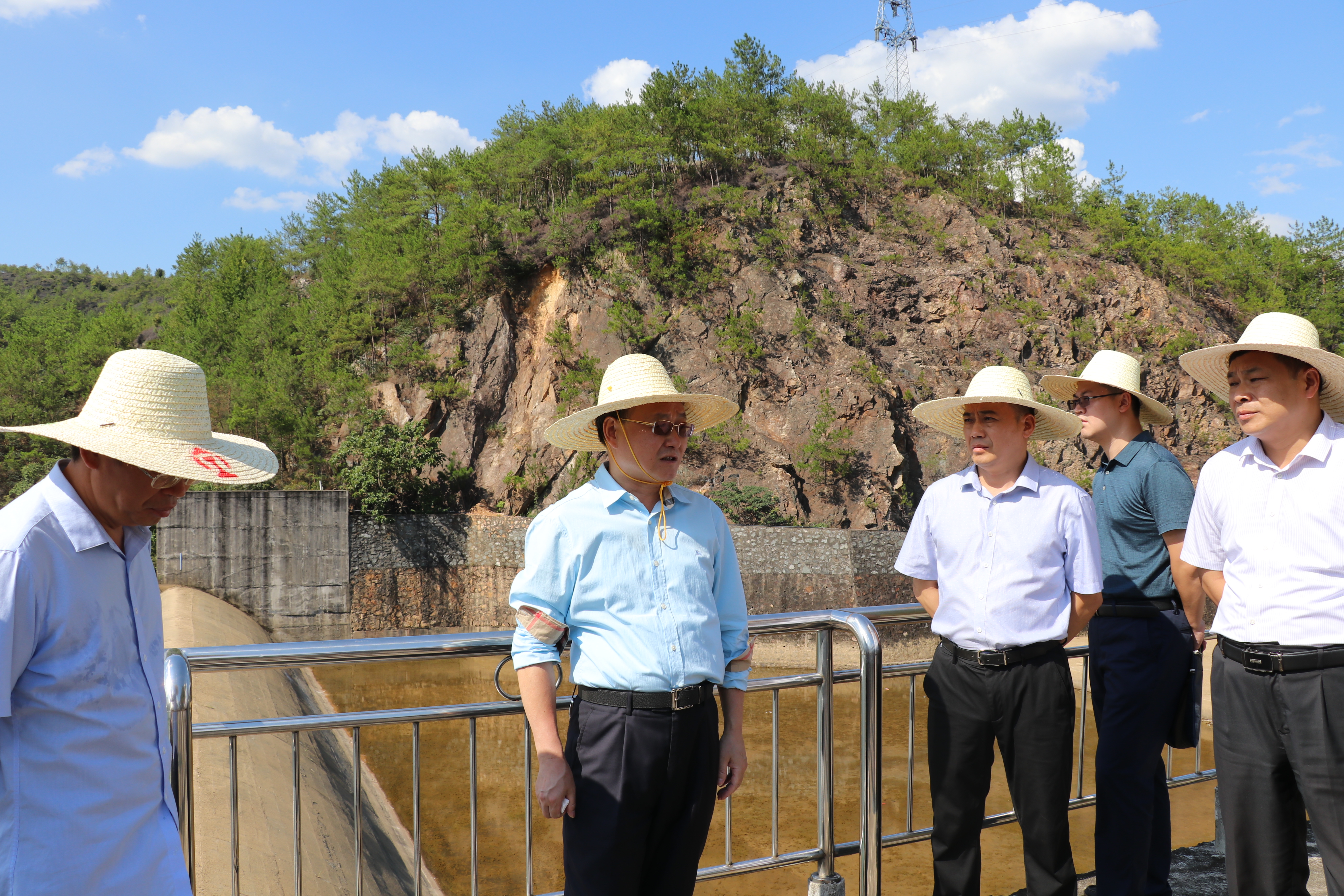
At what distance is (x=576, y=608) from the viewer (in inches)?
86.1

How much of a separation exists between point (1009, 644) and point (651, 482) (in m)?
1.32

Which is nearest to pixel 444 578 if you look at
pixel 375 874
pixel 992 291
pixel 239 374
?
pixel 239 374

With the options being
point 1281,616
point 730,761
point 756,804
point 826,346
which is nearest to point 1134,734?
point 1281,616

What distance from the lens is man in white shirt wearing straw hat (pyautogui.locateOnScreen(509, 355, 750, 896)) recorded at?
2094 millimetres

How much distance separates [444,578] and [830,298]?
14385 millimetres

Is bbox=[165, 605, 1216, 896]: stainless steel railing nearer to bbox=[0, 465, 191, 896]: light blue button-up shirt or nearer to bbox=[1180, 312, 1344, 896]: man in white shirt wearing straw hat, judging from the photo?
bbox=[0, 465, 191, 896]: light blue button-up shirt

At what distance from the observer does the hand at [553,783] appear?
204cm

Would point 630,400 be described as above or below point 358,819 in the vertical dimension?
above

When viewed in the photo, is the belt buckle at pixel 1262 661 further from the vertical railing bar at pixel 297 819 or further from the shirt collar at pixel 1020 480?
the vertical railing bar at pixel 297 819

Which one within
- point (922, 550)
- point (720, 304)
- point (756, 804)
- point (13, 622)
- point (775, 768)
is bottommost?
point (756, 804)

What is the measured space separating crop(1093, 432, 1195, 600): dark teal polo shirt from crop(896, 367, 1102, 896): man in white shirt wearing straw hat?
36cm

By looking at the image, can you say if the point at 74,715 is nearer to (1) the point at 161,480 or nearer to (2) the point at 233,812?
(1) the point at 161,480

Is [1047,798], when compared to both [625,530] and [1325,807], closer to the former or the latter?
[1325,807]

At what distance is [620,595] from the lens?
2166 millimetres
